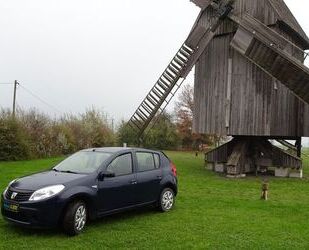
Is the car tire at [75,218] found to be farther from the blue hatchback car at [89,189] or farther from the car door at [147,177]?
the car door at [147,177]

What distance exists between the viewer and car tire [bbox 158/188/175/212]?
42.7ft

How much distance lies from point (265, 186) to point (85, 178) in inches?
291

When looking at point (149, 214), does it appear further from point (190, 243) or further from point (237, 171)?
point (237, 171)

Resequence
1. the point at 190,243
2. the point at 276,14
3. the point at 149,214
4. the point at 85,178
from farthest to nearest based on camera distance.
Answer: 1. the point at 276,14
2. the point at 149,214
3. the point at 85,178
4. the point at 190,243

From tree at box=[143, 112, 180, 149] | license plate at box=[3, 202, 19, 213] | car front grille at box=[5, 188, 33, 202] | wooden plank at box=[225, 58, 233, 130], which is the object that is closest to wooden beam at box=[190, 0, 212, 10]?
wooden plank at box=[225, 58, 233, 130]

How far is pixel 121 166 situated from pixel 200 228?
2347 millimetres

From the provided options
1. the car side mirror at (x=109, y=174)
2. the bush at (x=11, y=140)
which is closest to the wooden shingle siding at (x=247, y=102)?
the bush at (x=11, y=140)

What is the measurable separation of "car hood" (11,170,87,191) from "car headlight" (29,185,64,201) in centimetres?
12

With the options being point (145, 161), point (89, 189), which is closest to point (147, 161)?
point (145, 161)

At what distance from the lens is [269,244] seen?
10.1m

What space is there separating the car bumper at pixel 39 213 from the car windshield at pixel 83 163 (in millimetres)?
1430

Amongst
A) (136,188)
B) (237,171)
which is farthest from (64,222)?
(237,171)

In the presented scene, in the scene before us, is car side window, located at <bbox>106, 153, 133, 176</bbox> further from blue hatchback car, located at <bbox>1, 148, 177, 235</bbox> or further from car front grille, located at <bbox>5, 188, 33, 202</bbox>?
car front grille, located at <bbox>5, 188, 33, 202</bbox>

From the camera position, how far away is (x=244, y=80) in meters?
22.9
